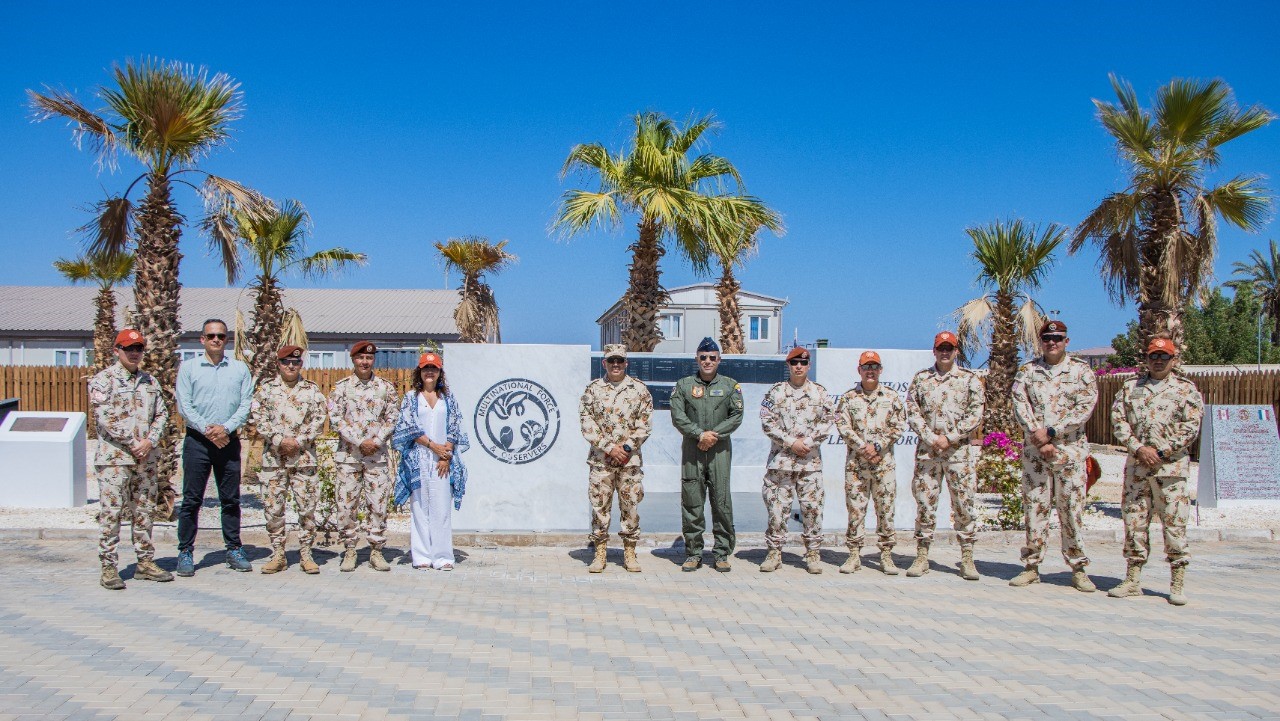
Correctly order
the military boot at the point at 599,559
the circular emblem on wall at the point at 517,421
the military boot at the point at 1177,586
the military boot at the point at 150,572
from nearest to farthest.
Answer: the military boot at the point at 1177,586, the military boot at the point at 150,572, the military boot at the point at 599,559, the circular emblem on wall at the point at 517,421

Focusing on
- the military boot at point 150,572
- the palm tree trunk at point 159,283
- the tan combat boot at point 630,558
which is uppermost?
the palm tree trunk at point 159,283

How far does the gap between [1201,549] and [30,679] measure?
10290 millimetres

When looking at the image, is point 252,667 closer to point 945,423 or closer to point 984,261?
point 945,423

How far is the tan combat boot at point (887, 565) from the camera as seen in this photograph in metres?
7.93

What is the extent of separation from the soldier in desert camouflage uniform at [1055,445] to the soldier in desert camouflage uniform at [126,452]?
23.4ft

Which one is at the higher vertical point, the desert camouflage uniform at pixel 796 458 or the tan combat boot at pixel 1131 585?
the desert camouflage uniform at pixel 796 458

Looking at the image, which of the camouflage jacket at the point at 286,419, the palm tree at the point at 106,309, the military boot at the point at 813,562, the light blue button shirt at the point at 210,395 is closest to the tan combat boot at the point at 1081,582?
the military boot at the point at 813,562

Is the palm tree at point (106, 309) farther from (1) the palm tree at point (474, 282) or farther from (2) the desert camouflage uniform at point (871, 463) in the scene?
(2) the desert camouflage uniform at point (871, 463)

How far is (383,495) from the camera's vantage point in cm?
789

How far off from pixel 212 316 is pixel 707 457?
1439 inches

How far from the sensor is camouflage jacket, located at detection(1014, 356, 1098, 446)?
7.30m

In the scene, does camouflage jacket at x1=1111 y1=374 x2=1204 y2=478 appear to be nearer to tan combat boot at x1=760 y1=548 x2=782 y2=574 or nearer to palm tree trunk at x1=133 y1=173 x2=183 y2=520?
tan combat boot at x1=760 y1=548 x2=782 y2=574

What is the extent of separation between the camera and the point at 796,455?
7922mm

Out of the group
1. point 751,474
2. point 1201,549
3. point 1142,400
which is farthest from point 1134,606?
point 751,474
